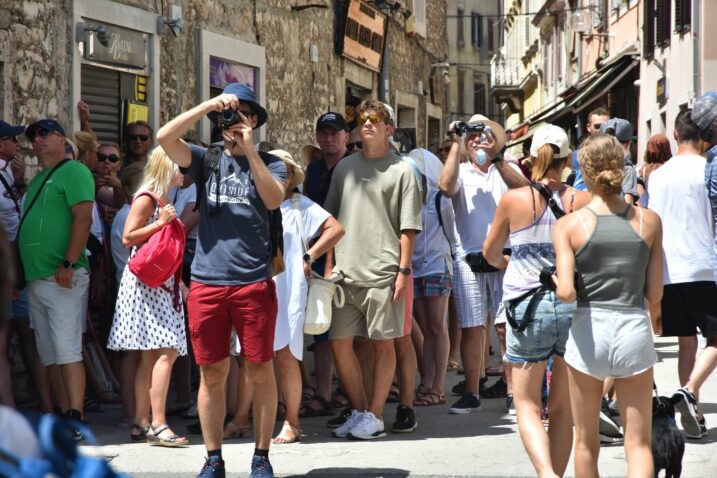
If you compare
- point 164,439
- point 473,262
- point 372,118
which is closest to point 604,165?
point 372,118

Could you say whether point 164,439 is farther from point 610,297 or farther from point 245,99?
point 610,297

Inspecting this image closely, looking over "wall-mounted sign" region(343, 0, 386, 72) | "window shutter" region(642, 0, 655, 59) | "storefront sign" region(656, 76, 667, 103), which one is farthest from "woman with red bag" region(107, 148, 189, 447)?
"window shutter" region(642, 0, 655, 59)

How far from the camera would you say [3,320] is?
76.2 inches

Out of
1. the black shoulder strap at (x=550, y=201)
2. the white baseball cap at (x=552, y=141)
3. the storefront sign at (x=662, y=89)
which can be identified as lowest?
the black shoulder strap at (x=550, y=201)

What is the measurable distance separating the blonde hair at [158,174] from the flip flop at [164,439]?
4.42 feet

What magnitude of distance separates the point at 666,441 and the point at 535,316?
0.74 metres

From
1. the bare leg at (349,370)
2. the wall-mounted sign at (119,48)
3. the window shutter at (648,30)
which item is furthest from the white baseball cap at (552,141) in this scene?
the window shutter at (648,30)

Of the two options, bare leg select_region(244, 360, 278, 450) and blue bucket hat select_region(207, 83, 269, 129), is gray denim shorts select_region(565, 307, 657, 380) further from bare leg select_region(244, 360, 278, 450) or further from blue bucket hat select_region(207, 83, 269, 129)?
blue bucket hat select_region(207, 83, 269, 129)

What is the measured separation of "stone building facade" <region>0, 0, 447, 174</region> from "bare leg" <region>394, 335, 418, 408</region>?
11.5 ft

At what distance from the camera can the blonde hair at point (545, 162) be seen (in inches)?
235

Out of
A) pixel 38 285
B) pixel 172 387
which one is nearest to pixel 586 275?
pixel 38 285

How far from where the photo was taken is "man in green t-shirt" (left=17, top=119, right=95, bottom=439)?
23.4 feet

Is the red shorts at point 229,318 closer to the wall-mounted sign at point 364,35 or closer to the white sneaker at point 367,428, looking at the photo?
the white sneaker at point 367,428

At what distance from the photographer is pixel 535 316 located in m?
5.19
